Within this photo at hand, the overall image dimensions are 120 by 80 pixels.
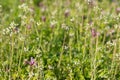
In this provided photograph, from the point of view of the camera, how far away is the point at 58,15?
6320 mm

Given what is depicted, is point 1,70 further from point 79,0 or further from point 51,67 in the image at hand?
point 79,0

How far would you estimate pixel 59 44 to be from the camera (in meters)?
5.09

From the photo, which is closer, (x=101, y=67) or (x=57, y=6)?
(x=101, y=67)

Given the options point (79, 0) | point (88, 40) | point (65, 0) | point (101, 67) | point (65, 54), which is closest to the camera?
point (101, 67)

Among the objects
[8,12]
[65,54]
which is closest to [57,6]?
[8,12]

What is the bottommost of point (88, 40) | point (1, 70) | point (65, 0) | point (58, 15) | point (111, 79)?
point (111, 79)

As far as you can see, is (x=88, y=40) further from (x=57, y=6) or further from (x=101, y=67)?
(x=57, y=6)

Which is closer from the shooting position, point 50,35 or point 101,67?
point 101,67

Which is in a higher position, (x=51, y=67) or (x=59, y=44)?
(x=59, y=44)

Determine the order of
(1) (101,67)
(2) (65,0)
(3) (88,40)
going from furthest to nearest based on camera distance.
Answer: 1. (2) (65,0)
2. (3) (88,40)
3. (1) (101,67)

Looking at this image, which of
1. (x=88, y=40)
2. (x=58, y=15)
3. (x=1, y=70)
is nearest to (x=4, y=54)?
(x=1, y=70)

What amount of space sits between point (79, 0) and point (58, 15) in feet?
2.18

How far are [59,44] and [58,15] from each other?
4.31 feet

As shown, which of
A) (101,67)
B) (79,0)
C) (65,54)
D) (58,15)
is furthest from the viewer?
(79,0)
